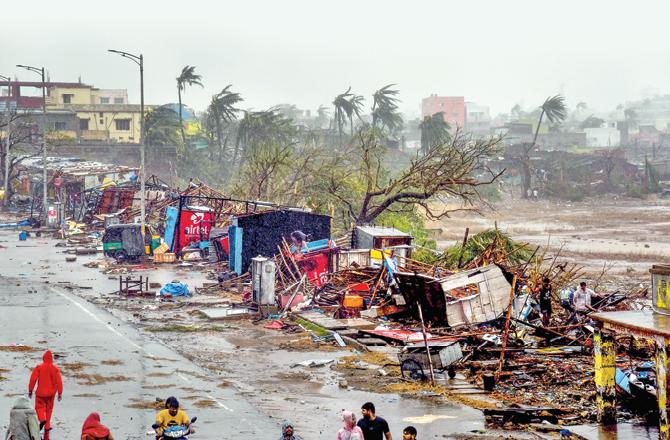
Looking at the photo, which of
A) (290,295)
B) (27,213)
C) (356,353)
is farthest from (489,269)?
(27,213)

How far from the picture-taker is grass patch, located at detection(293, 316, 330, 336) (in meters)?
25.2

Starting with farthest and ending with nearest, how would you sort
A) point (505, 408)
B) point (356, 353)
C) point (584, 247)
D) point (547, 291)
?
point (584, 247)
point (547, 291)
point (356, 353)
point (505, 408)

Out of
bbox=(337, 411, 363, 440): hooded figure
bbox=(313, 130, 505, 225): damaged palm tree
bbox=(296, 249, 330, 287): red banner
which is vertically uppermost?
bbox=(313, 130, 505, 225): damaged palm tree

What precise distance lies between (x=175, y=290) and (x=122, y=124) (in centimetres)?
7353

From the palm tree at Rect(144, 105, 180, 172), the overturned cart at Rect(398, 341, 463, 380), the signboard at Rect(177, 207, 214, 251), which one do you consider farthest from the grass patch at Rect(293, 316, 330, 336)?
the palm tree at Rect(144, 105, 180, 172)

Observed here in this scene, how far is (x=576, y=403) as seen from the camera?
18.2 metres

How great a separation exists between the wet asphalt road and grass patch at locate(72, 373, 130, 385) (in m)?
0.02

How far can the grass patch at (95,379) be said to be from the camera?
19.8 metres

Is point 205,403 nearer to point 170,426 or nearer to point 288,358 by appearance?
point 288,358

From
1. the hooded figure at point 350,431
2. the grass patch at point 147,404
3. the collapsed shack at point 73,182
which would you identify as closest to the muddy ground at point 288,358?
the grass patch at point 147,404

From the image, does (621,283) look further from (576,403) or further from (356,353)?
(576,403)

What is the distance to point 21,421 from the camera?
42.3ft

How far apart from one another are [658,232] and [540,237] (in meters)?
7.31

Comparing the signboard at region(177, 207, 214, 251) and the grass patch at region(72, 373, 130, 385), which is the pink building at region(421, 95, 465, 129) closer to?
the signboard at region(177, 207, 214, 251)
